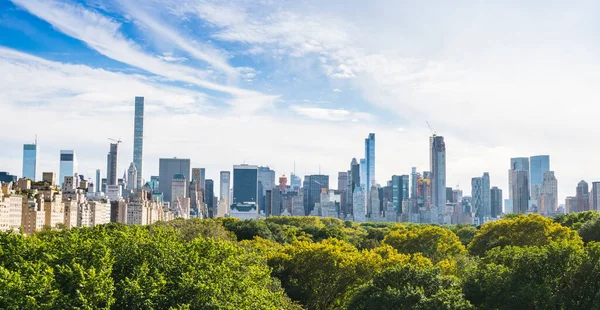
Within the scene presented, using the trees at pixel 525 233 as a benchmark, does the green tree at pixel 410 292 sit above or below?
below

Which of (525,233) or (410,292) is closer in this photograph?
(410,292)

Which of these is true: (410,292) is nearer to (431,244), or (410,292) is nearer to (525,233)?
(525,233)

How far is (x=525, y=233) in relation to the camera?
55.5 m

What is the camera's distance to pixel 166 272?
2781 centimetres

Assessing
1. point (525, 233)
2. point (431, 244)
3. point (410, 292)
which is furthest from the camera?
point (431, 244)

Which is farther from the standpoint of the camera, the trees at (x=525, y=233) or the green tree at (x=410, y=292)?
the trees at (x=525, y=233)

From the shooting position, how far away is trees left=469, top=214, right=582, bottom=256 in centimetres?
5366

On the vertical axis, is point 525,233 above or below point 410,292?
above

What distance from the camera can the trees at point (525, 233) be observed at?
53656 millimetres

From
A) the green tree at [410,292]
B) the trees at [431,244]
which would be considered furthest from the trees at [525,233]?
the green tree at [410,292]

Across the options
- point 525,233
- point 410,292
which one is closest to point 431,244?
point 525,233

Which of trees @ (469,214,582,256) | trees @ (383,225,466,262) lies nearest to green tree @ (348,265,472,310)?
trees @ (469,214,582,256)

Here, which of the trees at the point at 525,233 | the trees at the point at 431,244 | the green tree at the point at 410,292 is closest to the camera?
the green tree at the point at 410,292

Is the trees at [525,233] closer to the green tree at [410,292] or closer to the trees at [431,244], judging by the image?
the trees at [431,244]
